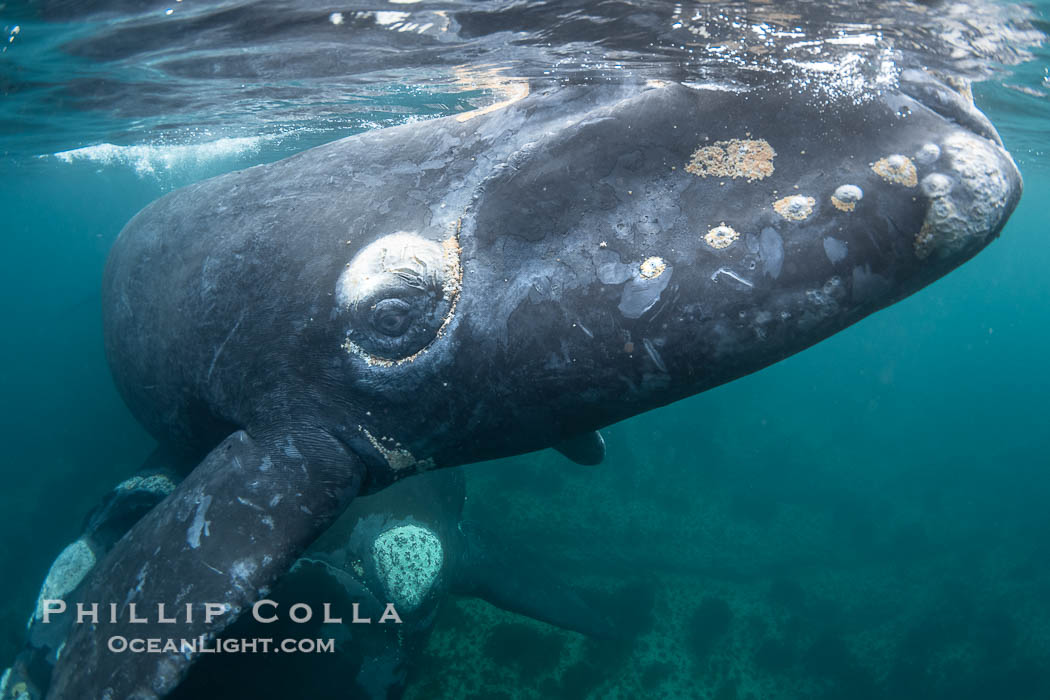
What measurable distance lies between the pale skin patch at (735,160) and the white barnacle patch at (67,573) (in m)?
7.12

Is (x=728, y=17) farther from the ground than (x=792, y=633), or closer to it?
farther from the ground

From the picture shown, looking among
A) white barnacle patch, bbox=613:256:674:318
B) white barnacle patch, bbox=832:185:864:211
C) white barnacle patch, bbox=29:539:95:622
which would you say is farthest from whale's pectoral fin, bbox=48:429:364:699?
white barnacle patch, bbox=832:185:864:211

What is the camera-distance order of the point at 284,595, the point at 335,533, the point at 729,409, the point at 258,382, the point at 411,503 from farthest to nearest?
the point at 729,409
the point at 411,503
the point at 335,533
the point at 284,595
the point at 258,382

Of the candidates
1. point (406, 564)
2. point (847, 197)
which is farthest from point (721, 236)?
point (406, 564)

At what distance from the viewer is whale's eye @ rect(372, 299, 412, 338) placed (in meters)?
3.49

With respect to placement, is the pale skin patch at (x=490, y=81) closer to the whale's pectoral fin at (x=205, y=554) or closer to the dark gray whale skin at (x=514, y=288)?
Result: the dark gray whale skin at (x=514, y=288)

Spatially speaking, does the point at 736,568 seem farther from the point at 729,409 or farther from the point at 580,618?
the point at 729,409

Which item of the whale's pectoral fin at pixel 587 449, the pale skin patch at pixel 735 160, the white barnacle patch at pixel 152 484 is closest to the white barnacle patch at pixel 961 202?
the pale skin patch at pixel 735 160

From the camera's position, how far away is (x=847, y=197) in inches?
116

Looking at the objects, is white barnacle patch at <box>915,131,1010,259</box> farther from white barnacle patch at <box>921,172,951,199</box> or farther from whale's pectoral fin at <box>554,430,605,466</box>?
whale's pectoral fin at <box>554,430,605,466</box>

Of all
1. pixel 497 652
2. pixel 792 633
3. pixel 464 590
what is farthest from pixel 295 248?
pixel 792 633

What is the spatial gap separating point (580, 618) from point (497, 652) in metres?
1.79

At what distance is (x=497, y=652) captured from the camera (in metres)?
9.30

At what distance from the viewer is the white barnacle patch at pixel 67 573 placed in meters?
5.75
